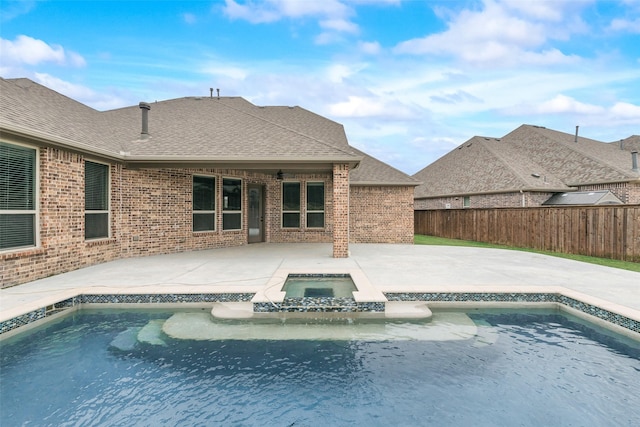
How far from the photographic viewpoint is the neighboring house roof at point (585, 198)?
16.2m

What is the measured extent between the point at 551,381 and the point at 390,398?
1.70 metres

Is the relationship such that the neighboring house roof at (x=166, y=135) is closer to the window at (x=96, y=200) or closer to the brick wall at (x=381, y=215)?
the window at (x=96, y=200)

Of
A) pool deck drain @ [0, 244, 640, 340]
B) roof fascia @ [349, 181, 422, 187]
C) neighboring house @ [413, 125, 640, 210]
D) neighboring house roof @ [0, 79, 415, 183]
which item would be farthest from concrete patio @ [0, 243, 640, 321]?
neighboring house @ [413, 125, 640, 210]

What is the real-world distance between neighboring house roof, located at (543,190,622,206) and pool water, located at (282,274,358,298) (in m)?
15.8

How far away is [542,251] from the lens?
12.1 meters

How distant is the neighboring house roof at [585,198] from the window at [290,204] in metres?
13.9

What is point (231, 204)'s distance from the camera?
1187 cm

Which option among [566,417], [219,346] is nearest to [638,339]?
[566,417]

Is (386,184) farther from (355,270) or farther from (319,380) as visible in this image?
(319,380)

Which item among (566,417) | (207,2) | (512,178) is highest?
(207,2)

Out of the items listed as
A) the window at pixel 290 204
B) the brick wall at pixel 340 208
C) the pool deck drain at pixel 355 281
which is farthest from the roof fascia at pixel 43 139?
the window at pixel 290 204

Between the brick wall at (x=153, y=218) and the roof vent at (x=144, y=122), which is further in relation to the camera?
the roof vent at (x=144, y=122)

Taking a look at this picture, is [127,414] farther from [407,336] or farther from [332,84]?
[332,84]

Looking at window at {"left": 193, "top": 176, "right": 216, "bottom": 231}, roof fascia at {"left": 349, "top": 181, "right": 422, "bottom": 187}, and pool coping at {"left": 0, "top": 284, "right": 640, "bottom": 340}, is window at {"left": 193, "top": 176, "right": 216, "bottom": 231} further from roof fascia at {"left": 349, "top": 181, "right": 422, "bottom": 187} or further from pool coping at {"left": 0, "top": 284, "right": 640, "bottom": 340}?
roof fascia at {"left": 349, "top": 181, "right": 422, "bottom": 187}
